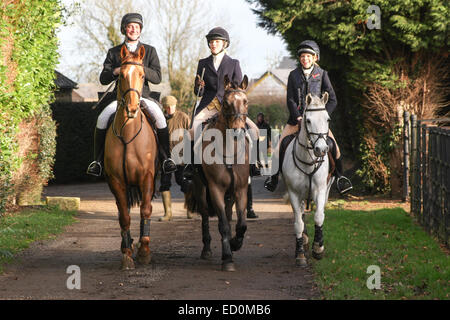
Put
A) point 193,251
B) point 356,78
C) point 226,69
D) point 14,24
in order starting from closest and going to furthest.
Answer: point 226,69 < point 193,251 < point 14,24 < point 356,78

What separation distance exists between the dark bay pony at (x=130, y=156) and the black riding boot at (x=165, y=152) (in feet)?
0.71

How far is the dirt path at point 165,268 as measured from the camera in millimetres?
7848

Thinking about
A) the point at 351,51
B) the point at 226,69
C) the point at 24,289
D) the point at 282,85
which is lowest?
the point at 24,289

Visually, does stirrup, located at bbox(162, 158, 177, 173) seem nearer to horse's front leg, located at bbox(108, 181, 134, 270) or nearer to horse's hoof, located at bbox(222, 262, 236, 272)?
horse's front leg, located at bbox(108, 181, 134, 270)

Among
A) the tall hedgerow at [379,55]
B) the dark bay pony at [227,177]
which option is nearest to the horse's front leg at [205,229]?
the dark bay pony at [227,177]

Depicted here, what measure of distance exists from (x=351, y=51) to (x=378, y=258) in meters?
7.81

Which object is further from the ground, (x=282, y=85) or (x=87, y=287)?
(x=282, y=85)

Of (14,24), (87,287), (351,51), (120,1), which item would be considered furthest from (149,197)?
(120,1)

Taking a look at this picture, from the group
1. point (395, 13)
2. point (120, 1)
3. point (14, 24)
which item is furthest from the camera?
point (120, 1)

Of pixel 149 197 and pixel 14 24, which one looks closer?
pixel 149 197

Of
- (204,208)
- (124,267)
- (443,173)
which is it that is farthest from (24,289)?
(443,173)

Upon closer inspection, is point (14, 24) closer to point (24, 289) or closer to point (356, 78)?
point (24, 289)

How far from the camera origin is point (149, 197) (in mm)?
9664

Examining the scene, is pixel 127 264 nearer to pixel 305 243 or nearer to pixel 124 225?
pixel 124 225
